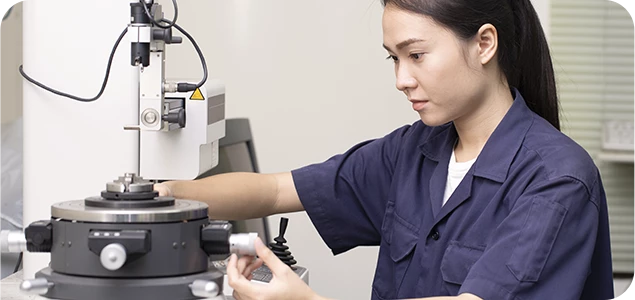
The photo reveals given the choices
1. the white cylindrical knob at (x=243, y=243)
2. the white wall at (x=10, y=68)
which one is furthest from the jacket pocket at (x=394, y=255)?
the white wall at (x=10, y=68)

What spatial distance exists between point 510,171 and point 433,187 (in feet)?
0.64

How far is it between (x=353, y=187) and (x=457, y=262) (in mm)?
393

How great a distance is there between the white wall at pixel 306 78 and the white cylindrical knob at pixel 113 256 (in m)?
1.75

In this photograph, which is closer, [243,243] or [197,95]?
[243,243]

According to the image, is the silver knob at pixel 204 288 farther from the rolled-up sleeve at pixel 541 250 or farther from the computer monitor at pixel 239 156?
the computer monitor at pixel 239 156

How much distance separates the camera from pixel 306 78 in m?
2.73

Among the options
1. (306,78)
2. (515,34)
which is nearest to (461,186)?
(515,34)

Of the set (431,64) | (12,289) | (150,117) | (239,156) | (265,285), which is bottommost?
(12,289)

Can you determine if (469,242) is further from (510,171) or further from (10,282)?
(10,282)

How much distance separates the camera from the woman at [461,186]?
134 centimetres

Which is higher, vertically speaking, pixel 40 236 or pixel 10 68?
pixel 10 68

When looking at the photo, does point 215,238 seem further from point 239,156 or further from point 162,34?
point 239,156

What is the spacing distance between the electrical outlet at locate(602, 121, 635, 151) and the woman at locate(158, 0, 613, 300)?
2411 mm

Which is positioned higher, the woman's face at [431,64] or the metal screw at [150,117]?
the woman's face at [431,64]
